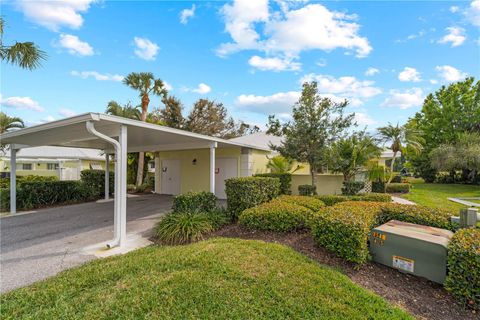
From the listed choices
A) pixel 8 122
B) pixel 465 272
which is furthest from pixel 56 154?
pixel 465 272

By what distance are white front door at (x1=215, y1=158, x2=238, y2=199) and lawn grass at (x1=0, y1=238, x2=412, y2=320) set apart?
751 centimetres

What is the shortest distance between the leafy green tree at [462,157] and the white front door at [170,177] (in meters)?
21.4

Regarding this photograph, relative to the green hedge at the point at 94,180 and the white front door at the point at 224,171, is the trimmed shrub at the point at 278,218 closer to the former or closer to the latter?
the white front door at the point at 224,171

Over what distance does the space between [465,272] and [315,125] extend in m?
7.37

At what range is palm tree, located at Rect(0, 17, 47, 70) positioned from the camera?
25.8 feet

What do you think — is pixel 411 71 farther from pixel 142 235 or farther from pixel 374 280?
pixel 142 235

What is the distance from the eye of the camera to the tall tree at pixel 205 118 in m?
23.5

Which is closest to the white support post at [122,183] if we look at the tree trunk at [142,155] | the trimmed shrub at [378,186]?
the tree trunk at [142,155]

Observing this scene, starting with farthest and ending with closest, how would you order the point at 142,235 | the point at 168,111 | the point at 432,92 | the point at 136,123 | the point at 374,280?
the point at 432,92 → the point at 168,111 → the point at 142,235 → the point at 136,123 → the point at 374,280

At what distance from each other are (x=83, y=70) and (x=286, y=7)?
782cm

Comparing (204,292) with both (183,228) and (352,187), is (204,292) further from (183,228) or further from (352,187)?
(352,187)

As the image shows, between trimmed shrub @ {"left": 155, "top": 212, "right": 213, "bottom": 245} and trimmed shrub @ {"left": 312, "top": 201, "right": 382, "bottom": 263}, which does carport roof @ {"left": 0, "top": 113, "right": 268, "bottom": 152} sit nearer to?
trimmed shrub @ {"left": 155, "top": 212, "right": 213, "bottom": 245}

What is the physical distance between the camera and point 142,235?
597 cm

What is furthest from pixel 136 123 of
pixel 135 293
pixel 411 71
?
pixel 411 71
